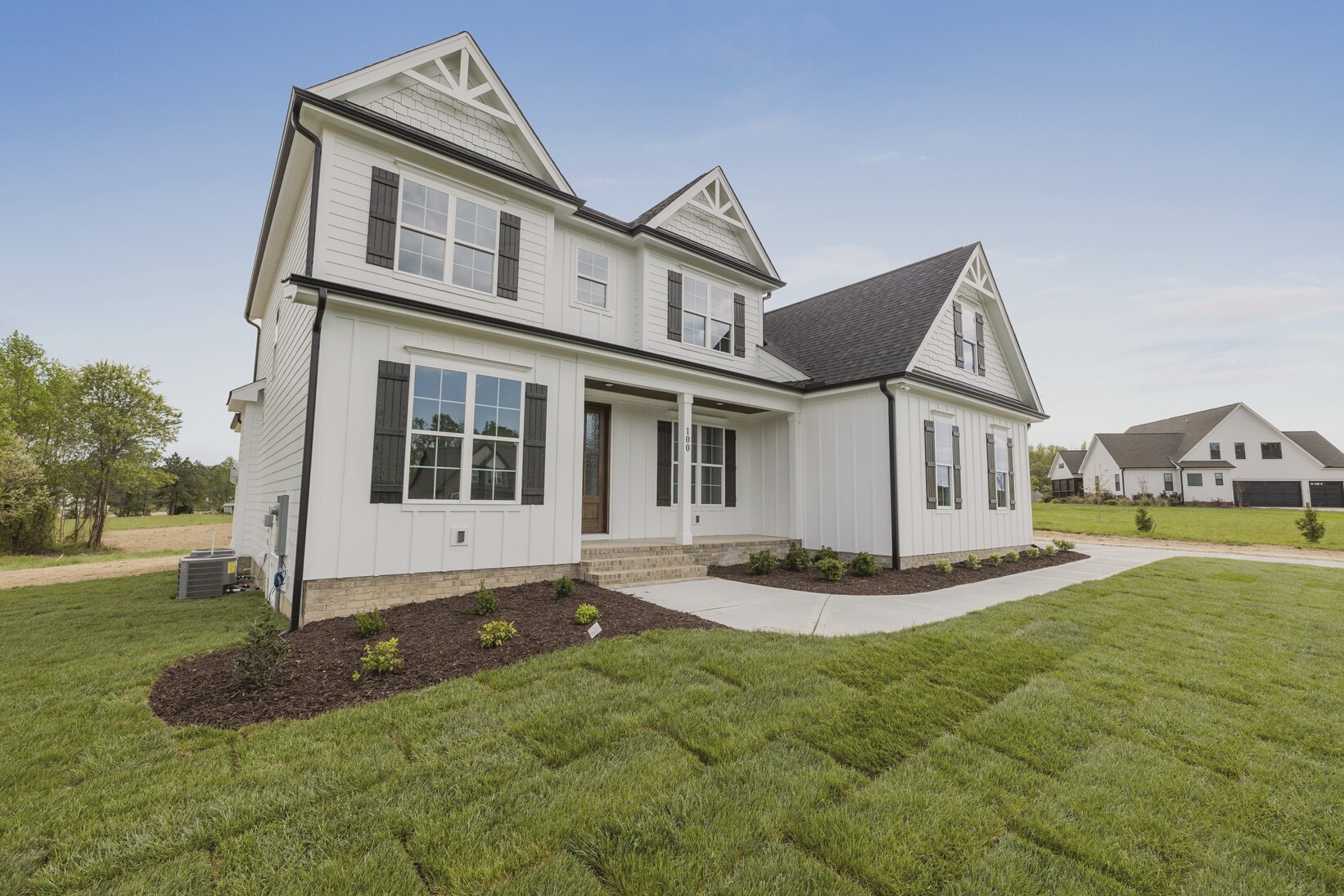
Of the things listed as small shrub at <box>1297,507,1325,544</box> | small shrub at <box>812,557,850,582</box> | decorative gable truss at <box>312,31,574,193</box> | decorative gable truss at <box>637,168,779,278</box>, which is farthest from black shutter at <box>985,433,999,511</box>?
small shrub at <box>1297,507,1325,544</box>

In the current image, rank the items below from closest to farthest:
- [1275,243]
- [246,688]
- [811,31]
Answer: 1. [246,688]
2. [811,31]
3. [1275,243]

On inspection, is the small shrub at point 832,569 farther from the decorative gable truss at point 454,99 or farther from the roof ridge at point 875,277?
the roof ridge at point 875,277

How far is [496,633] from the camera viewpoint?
486cm

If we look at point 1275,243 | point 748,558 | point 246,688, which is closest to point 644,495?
point 748,558

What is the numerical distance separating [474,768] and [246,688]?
247 centimetres

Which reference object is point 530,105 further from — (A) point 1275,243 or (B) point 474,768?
(A) point 1275,243

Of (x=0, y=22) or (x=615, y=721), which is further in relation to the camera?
(x=0, y=22)

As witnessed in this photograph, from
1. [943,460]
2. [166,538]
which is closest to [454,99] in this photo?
[943,460]

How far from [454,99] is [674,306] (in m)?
4.87

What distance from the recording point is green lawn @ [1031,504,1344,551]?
1877 centimetres

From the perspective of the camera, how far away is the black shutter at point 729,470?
11.7m

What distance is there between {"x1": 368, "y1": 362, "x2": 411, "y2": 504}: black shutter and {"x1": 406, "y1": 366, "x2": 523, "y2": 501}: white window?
13 centimetres

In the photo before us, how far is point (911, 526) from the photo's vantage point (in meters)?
10.1

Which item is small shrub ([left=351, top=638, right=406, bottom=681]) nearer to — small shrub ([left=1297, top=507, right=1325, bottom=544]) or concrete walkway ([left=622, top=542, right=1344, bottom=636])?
concrete walkway ([left=622, top=542, right=1344, bottom=636])
